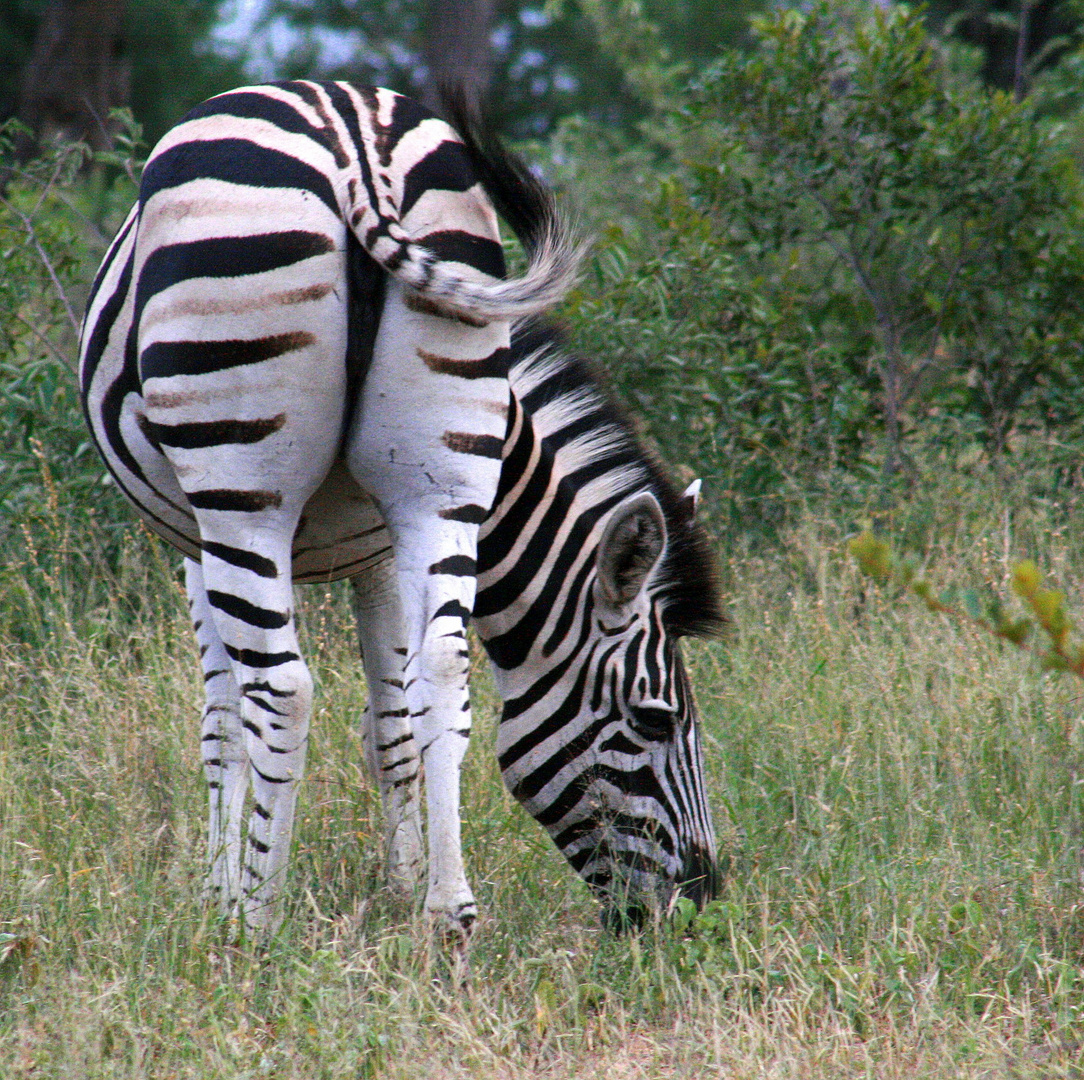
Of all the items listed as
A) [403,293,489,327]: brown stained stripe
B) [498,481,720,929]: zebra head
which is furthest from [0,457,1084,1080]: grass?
[403,293,489,327]: brown stained stripe

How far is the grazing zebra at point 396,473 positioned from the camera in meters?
2.64

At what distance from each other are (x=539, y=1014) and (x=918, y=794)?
1.69 metres

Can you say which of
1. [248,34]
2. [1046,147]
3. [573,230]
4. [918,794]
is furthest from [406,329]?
[248,34]

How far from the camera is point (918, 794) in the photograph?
3.94m

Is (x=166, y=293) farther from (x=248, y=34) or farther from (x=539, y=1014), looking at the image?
(x=248, y=34)

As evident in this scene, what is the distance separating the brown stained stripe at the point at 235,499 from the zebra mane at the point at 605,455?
879mm

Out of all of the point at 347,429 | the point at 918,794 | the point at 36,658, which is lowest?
the point at 918,794

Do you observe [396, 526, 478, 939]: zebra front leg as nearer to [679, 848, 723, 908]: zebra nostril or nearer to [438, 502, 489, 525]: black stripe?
[438, 502, 489, 525]: black stripe

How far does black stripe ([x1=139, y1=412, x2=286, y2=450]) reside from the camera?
2.65m

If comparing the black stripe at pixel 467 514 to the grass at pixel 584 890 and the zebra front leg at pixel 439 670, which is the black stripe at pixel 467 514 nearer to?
the zebra front leg at pixel 439 670

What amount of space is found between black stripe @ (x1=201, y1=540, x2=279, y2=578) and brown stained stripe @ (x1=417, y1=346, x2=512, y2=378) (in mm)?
573

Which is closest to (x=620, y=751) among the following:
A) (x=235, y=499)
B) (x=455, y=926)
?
(x=455, y=926)

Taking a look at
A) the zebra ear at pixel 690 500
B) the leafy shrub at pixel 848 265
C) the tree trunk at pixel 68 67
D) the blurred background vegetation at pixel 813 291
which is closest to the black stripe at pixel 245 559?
the zebra ear at pixel 690 500

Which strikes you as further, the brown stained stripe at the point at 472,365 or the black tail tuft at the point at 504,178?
the black tail tuft at the point at 504,178
